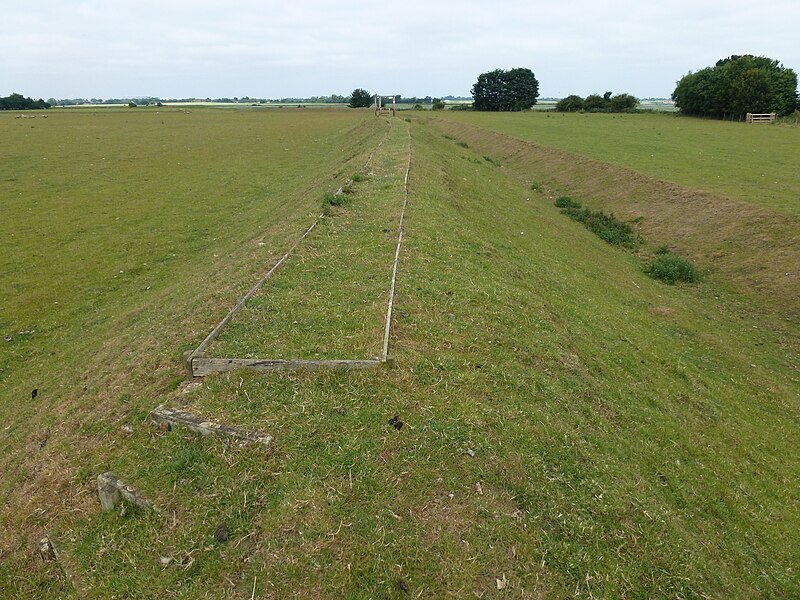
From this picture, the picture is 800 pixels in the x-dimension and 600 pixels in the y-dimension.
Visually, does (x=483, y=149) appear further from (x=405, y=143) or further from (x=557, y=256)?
(x=557, y=256)

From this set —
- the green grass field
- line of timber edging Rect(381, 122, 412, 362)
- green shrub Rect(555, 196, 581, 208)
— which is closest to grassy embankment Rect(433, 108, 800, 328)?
the green grass field

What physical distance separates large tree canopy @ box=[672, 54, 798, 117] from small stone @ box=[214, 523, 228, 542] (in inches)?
3340

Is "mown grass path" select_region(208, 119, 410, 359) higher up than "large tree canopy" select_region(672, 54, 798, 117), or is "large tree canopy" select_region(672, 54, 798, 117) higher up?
"large tree canopy" select_region(672, 54, 798, 117)

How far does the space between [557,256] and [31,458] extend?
14.5 m

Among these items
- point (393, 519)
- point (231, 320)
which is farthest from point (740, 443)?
point (231, 320)

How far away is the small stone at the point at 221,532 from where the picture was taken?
453cm

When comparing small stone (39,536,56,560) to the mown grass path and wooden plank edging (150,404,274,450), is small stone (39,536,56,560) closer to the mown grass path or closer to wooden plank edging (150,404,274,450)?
wooden plank edging (150,404,274,450)

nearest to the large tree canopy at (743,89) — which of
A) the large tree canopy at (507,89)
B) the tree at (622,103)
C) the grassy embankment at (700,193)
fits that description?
the tree at (622,103)

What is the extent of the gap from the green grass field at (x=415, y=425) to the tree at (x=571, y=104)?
10063cm

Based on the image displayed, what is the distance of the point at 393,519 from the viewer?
4.65 metres

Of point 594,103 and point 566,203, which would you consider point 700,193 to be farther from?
point 594,103

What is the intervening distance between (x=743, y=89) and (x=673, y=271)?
6892 cm

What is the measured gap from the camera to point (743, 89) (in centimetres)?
6638

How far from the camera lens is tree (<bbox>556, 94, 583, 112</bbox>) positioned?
10516 centimetres
